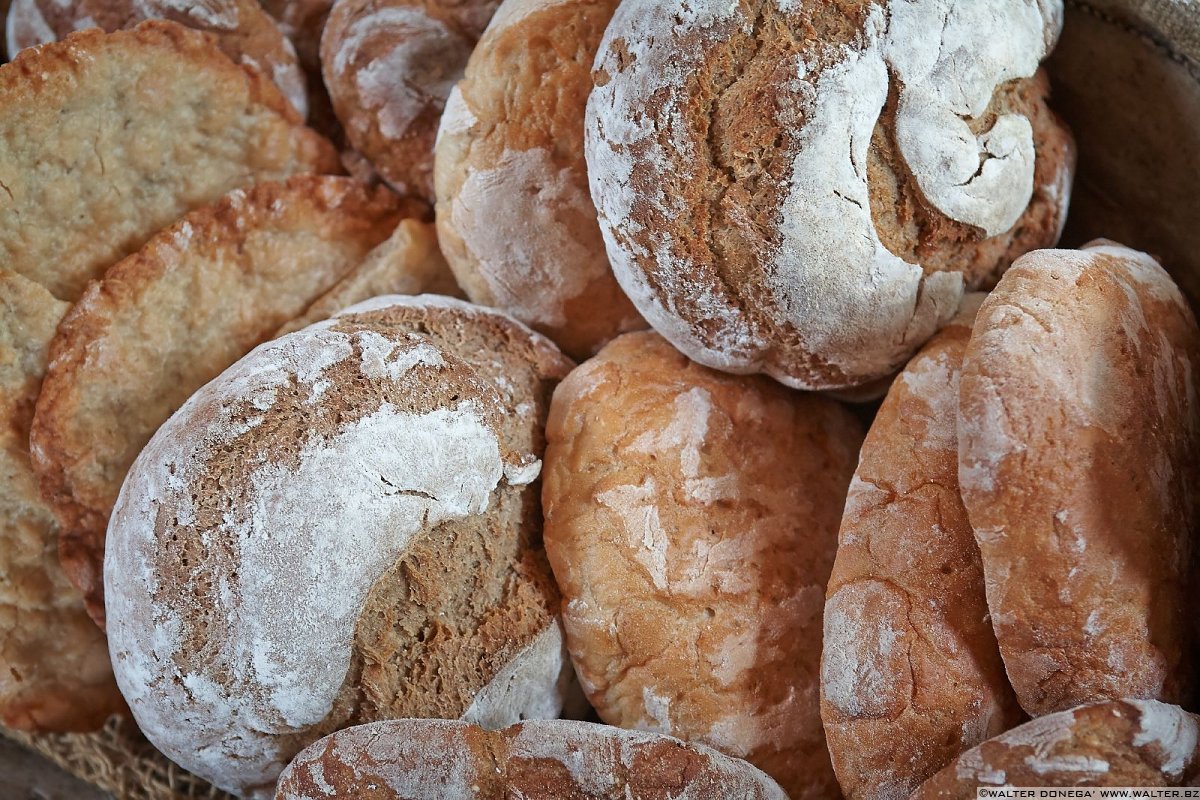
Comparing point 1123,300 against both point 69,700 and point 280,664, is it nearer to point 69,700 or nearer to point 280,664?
point 280,664

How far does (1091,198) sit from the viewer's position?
6.37 ft

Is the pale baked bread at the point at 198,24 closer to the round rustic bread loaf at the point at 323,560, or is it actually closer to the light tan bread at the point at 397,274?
Result: the light tan bread at the point at 397,274

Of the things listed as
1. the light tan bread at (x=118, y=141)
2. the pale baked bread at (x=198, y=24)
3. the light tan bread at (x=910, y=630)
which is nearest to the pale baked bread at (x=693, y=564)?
the light tan bread at (x=910, y=630)

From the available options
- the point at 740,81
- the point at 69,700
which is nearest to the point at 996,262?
the point at 740,81

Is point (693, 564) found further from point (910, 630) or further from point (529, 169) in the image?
point (529, 169)

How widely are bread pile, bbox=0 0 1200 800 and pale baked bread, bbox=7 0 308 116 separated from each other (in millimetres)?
13

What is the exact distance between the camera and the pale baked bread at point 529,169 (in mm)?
1756

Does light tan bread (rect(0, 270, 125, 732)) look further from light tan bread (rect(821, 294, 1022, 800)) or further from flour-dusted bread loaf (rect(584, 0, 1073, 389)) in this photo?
light tan bread (rect(821, 294, 1022, 800))

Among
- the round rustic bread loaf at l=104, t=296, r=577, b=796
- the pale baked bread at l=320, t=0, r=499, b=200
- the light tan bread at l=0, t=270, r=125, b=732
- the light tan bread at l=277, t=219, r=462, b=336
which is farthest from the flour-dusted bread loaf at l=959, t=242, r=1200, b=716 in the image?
the light tan bread at l=0, t=270, r=125, b=732

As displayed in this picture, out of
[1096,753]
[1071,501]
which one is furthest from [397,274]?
[1096,753]

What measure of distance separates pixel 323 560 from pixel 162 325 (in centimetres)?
66

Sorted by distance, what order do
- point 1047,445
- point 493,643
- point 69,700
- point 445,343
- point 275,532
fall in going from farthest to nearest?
point 69,700 → point 445,343 → point 493,643 → point 275,532 → point 1047,445

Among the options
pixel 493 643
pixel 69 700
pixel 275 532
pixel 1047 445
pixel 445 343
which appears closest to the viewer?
pixel 1047 445

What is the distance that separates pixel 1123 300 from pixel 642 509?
2.79 ft
